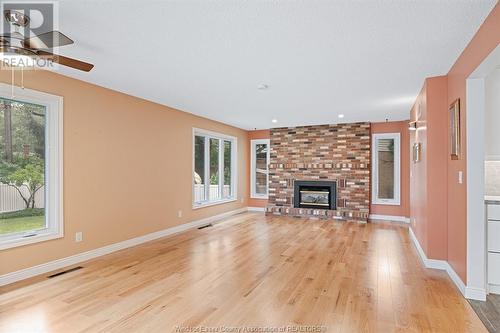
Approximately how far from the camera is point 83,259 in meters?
3.72

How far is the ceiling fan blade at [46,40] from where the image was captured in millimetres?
1989

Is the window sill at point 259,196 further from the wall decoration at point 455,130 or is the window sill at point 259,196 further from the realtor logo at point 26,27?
the realtor logo at point 26,27

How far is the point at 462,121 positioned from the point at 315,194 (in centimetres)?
476

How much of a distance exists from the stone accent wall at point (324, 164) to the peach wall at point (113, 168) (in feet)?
9.21

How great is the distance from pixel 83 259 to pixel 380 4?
168 inches

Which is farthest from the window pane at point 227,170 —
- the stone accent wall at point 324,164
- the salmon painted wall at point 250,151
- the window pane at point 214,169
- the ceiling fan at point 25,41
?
the ceiling fan at point 25,41

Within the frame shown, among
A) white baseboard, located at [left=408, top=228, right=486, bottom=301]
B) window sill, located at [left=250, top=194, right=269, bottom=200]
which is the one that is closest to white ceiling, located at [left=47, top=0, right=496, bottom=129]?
white baseboard, located at [left=408, top=228, right=486, bottom=301]

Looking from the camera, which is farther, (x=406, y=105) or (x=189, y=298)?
(x=406, y=105)

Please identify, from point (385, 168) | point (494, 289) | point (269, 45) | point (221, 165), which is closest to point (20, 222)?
point (269, 45)

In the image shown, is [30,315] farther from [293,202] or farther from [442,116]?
[293,202]

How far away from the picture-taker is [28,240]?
3176 millimetres

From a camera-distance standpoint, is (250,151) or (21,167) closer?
(21,167)

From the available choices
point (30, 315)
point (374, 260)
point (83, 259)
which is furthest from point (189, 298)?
point (374, 260)

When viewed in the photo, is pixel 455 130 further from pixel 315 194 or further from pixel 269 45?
pixel 315 194
